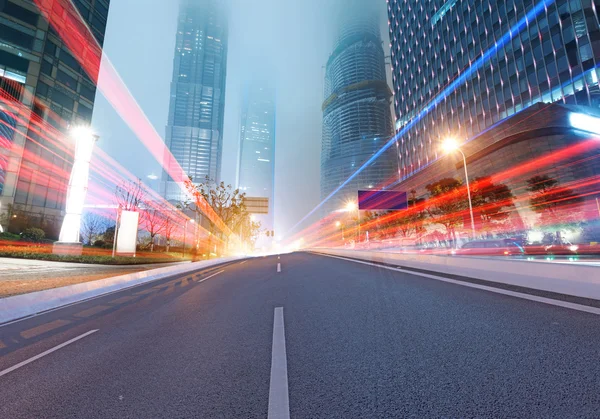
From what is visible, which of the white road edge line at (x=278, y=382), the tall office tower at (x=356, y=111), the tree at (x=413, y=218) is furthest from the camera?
the tall office tower at (x=356, y=111)

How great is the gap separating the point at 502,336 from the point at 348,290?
12.0 ft

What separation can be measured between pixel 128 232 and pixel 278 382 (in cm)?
2258

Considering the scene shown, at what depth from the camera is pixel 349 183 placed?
153 m

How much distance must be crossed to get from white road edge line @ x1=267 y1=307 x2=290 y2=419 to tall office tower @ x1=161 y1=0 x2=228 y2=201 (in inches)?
5534

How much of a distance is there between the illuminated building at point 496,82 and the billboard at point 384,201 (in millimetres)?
25877

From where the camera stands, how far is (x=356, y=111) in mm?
157250

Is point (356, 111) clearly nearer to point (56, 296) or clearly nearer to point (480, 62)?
point (480, 62)

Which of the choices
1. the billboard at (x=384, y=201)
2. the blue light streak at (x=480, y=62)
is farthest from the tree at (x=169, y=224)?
the blue light streak at (x=480, y=62)

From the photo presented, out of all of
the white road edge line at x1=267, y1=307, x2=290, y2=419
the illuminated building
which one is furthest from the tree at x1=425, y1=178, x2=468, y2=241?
the white road edge line at x1=267, y1=307, x2=290, y2=419

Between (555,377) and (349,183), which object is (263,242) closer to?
(349,183)

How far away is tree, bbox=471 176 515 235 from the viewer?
38156 millimetres

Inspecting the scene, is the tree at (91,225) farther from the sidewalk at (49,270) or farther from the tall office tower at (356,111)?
the tall office tower at (356,111)

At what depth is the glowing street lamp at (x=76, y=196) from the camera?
56.8ft

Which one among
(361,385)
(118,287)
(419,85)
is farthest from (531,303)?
(419,85)
